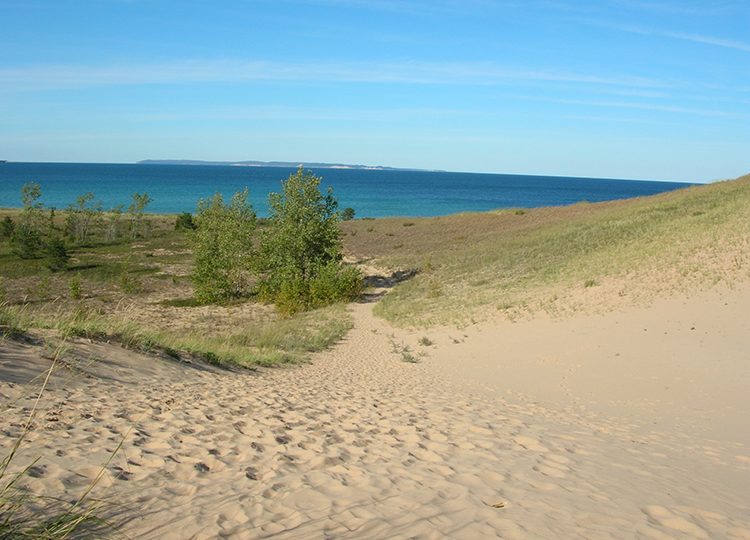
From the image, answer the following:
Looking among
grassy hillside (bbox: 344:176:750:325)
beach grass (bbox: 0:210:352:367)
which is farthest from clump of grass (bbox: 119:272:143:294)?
grassy hillside (bbox: 344:176:750:325)

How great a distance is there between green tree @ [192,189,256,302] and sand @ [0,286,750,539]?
19.2 metres

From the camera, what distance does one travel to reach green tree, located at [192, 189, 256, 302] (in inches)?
1340

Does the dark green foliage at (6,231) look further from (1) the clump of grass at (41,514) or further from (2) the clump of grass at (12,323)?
(1) the clump of grass at (41,514)

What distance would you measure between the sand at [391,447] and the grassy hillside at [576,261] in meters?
8.53

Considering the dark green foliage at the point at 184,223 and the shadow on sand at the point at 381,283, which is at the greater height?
the dark green foliage at the point at 184,223

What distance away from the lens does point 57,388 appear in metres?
8.65

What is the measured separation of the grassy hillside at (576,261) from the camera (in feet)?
77.9

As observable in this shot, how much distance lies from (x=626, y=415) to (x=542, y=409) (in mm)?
1522

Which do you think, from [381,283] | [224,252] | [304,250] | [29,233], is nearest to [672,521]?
[304,250]

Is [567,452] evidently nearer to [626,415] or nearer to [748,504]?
A: [748,504]

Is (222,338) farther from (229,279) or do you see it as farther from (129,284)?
(129,284)

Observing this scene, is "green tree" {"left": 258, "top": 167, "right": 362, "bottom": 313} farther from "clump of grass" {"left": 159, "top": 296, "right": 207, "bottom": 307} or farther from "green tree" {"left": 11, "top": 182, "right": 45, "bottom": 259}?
"green tree" {"left": 11, "top": 182, "right": 45, "bottom": 259}

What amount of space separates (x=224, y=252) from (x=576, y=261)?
62.7ft

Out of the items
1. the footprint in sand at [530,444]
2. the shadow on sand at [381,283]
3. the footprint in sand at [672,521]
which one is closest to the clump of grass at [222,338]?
the shadow on sand at [381,283]
